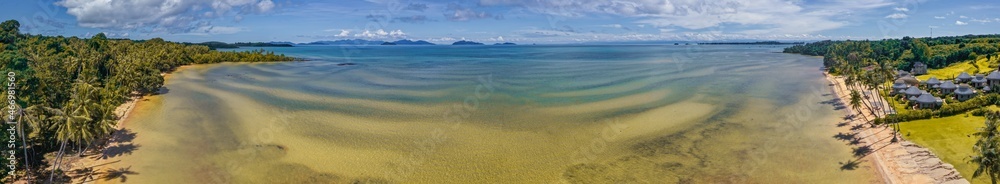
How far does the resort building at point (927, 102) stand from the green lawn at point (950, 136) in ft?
9.03

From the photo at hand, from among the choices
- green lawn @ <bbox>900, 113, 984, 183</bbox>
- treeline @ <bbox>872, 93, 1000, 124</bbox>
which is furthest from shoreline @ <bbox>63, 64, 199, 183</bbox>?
treeline @ <bbox>872, 93, 1000, 124</bbox>

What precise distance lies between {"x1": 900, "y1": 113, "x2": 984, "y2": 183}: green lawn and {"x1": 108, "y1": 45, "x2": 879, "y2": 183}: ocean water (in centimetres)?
443

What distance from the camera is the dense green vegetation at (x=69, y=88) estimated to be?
28.5 metres

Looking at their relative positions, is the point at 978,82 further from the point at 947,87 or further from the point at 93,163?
the point at 93,163

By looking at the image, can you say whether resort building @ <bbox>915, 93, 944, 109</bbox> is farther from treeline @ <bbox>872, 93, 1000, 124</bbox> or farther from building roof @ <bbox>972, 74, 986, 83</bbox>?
building roof @ <bbox>972, 74, 986, 83</bbox>

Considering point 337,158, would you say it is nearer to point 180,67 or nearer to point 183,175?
point 183,175

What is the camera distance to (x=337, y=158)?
110ft

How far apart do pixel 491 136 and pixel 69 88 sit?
1409 inches

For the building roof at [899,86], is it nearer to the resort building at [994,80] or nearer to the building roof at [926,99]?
the resort building at [994,80]

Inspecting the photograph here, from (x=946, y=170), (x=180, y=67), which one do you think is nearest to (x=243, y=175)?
(x=946, y=170)

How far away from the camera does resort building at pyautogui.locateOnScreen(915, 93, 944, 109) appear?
43.2 metres

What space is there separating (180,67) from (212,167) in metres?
92.6

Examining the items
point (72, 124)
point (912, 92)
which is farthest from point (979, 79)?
point (72, 124)

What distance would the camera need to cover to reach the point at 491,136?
38.9 metres
